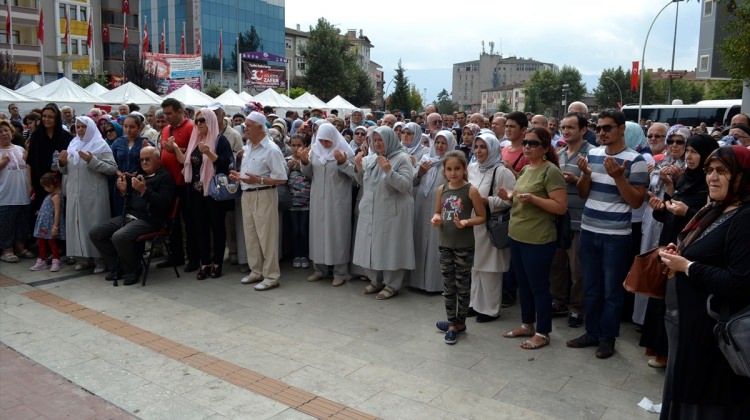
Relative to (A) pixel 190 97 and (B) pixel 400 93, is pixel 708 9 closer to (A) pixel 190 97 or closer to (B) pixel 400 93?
(A) pixel 190 97

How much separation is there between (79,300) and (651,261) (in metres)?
6.01

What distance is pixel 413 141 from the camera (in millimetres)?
7180

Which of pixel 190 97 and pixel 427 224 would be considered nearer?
pixel 427 224

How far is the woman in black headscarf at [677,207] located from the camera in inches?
168

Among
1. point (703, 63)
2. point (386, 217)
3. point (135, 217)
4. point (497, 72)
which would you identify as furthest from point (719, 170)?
point (497, 72)

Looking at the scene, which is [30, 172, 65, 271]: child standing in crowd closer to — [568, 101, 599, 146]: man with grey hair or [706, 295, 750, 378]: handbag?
[568, 101, 599, 146]: man with grey hair

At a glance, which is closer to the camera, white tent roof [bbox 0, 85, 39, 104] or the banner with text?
white tent roof [bbox 0, 85, 39, 104]

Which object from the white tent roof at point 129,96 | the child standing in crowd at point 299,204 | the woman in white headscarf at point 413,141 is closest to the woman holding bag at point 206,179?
the child standing in crowd at point 299,204

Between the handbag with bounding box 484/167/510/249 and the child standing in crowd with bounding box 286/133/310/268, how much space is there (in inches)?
118

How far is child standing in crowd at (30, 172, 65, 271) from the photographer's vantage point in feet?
26.2

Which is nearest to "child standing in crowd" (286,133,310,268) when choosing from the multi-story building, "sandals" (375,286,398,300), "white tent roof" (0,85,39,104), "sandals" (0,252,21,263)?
"sandals" (375,286,398,300)

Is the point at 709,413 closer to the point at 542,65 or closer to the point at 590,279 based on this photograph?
the point at 590,279

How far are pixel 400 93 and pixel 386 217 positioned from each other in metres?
63.5

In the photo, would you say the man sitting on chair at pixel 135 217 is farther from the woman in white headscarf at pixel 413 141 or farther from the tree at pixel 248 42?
the tree at pixel 248 42
